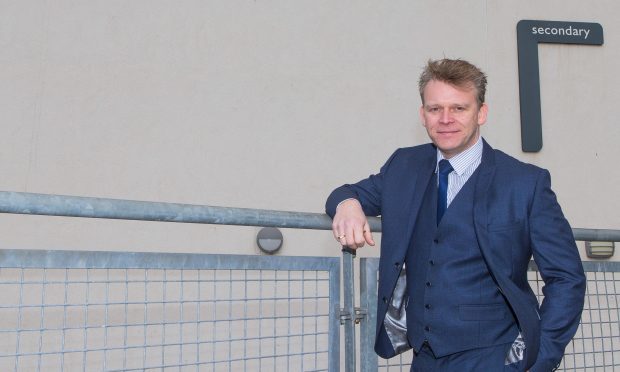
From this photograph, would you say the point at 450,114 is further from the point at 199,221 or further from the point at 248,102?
the point at 248,102

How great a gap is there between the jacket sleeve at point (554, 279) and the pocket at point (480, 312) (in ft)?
0.34

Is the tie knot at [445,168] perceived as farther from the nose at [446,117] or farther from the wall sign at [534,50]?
the wall sign at [534,50]

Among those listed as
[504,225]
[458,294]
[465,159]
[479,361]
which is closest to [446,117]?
[465,159]

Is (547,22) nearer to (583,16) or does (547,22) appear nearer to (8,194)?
(583,16)

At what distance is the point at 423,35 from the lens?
4.45 m

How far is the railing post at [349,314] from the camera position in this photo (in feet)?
7.32

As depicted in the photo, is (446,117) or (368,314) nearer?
(446,117)

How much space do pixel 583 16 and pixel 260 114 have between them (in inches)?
80.9

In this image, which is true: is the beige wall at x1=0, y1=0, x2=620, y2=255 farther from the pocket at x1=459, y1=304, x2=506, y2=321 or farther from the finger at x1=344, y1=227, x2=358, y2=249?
the pocket at x1=459, y1=304, x2=506, y2=321

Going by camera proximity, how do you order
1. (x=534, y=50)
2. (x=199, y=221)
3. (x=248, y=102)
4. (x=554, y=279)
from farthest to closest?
(x=534, y=50)
(x=248, y=102)
(x=199, y=221)
(x=554, y=279)

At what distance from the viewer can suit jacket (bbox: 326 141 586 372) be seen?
6.06 ft

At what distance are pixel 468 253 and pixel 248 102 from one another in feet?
8.08

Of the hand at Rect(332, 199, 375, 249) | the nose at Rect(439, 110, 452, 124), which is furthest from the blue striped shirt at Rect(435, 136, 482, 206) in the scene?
the hand at Rect(332, 199, 375, 249)

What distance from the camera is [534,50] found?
4.54m
